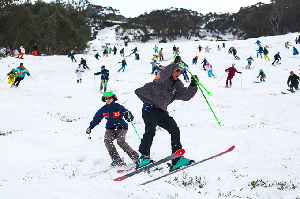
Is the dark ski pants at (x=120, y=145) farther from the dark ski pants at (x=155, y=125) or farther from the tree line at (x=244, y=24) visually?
the tree line at (x=244, y=24)

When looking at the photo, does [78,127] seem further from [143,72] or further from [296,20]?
[296,20]

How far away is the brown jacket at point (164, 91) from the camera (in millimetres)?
4168

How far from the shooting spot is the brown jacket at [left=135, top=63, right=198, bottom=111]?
417 centimetres

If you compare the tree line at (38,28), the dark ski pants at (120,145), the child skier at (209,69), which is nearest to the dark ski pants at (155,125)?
the dark ski pants at (120,145)

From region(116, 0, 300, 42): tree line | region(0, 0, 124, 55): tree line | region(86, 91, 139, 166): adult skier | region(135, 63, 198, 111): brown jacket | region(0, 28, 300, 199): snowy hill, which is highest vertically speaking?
region(116, 0, 300, 42): tree line

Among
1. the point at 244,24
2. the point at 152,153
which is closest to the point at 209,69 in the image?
the point at 152,153

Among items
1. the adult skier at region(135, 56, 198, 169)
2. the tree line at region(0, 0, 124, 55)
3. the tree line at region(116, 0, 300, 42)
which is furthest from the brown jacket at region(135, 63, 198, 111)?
the tree line at region(116, 0, 300, 42)

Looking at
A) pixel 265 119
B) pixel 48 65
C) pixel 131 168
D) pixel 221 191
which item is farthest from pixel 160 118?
pixel 48 65

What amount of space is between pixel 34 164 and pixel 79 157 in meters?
1.05

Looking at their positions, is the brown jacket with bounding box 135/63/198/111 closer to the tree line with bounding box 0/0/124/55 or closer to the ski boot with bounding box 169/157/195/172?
the ski boot with bounding box 169/157/195/172

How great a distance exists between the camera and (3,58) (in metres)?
24.0

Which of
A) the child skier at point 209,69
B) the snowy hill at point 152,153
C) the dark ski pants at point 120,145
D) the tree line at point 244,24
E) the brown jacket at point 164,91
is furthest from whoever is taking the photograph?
the tree line at point 244,24

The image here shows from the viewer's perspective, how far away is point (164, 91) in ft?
13.7

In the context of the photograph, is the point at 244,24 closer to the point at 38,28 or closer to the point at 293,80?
the point at 38,28
